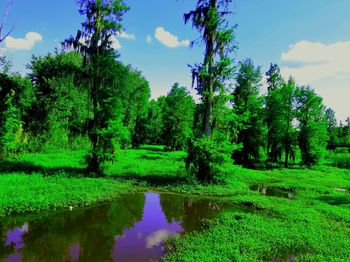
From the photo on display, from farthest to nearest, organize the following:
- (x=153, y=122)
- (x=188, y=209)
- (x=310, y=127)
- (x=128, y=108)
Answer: (x=153, y=122)
(x=128, y=108)
(x=310, y=127)
(x=188, y=209)

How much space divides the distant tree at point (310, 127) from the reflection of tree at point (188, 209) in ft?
84.7

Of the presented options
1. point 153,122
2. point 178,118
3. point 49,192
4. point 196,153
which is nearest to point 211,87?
point 196,153

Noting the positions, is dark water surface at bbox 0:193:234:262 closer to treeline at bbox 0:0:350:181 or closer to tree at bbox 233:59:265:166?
treeline at bbox 0:0:350:181

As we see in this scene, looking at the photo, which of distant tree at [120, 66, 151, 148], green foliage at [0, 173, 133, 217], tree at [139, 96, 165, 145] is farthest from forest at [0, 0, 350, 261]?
tree at [139, 96, 165, 145]

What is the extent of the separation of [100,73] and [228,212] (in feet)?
42.0

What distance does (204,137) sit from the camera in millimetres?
19078

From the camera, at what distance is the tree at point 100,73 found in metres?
19.1

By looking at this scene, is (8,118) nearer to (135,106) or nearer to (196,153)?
(196,153)

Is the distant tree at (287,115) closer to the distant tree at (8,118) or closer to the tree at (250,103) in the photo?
the tree at (250,103)

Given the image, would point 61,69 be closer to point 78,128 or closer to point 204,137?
point 78,128

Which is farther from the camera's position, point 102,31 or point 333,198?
point 102,31

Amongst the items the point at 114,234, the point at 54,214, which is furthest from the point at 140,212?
the point at 54,214

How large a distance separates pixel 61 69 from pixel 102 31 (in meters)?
4.02

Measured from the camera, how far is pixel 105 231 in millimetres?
10508
